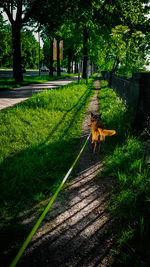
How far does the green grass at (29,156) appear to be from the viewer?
2348 millimetres

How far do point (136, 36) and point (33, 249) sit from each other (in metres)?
12.1

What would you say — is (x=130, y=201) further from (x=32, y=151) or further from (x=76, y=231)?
(x=32, y=151)

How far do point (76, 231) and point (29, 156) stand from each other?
2.00 m

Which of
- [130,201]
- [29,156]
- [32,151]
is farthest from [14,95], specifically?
[130,201]

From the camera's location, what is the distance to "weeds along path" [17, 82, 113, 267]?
5.61 ft

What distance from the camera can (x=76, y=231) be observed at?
204cm

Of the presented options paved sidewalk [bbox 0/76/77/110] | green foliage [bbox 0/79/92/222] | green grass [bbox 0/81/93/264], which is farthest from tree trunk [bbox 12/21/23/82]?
green grass [bbox 0/81/93/264]

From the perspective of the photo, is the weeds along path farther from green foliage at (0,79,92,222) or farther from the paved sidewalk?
the paved sidewalk

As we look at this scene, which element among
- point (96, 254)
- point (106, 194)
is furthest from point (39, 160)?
point (96, 254)

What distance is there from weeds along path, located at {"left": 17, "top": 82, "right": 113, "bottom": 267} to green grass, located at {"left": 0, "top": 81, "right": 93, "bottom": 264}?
0.24 meters

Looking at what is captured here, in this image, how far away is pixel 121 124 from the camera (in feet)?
16.9

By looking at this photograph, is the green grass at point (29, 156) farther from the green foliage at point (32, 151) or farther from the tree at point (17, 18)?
the tree at point (17, 18)

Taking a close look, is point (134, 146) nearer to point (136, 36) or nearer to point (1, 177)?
point (1, 177)

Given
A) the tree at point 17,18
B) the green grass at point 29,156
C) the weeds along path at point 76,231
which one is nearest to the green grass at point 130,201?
the weeds along path at point 76,231
